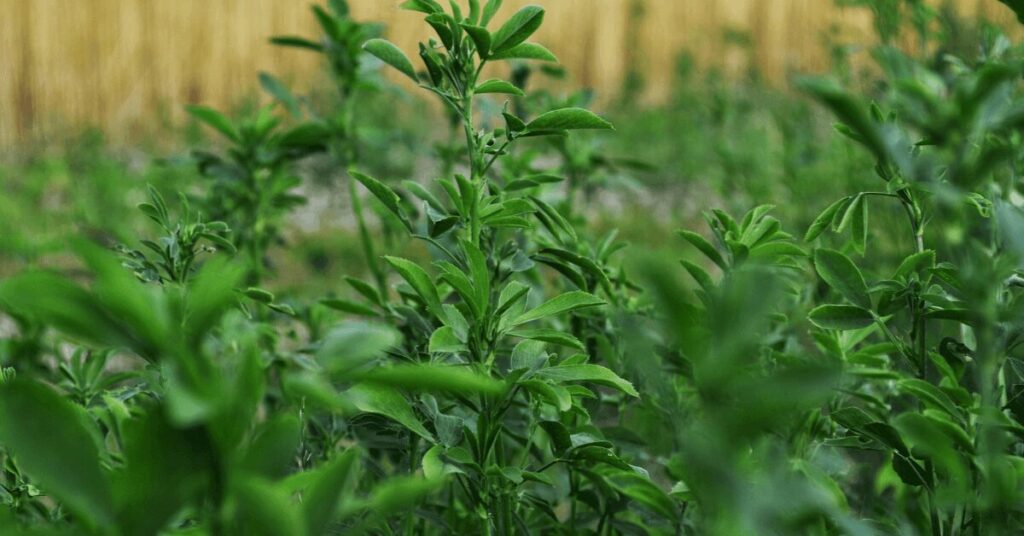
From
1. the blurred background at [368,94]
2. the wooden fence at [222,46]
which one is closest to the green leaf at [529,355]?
the blurred background at [368,94]

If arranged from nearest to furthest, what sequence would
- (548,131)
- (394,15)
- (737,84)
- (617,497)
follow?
(548,131), (617,497), (737,84), (394,15)

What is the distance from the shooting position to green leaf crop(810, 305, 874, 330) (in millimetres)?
896

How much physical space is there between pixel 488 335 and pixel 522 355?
5 centimetres

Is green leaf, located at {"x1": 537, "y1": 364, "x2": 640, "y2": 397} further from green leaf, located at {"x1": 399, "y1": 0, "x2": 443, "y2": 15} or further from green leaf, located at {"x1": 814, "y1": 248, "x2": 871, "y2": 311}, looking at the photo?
green leaf, located at {"x1": 399, "y1": 0, "x2": 443, "y2": 15}

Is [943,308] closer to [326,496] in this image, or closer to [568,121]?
[568,121]

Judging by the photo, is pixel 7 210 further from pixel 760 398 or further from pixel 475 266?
pixel 760 398

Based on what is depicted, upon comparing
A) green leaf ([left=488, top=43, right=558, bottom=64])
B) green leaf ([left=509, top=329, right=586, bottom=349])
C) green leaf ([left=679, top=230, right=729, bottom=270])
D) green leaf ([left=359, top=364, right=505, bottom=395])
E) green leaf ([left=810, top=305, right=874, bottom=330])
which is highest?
green leaf ([left=488, top=43, right=558, bottom=64])

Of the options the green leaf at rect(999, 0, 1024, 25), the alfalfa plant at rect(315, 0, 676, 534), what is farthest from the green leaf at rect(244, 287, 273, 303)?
the green leaf at rect(999, 0, 1024, 25)

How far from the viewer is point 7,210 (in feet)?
8.55

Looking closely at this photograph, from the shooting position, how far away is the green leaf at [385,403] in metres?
0.82

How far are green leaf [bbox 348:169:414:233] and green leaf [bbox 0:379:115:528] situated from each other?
464 millimetres

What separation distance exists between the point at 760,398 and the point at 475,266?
39 centimetres

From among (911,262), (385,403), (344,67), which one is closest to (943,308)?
(911,262)

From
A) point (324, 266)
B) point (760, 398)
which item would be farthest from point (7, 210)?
point (760, 398)
